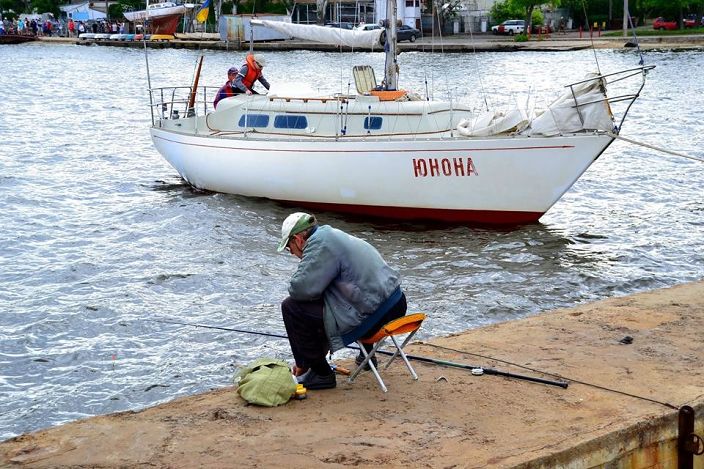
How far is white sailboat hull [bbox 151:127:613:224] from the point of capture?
60.4ft

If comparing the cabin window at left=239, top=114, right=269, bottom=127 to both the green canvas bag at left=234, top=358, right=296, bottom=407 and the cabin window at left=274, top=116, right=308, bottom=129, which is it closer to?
the cabin window at left=274, top=116, right=308, bottom=129

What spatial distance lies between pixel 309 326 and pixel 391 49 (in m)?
13.8

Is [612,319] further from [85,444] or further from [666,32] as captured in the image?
[666,32]

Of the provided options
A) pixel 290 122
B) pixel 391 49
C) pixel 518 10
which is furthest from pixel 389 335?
pixel 518 10

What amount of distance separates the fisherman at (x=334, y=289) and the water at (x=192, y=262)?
12.3 feet

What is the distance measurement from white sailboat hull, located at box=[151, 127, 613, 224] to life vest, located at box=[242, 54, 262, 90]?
1678 mm

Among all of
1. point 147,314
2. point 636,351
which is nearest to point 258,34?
point 147,314

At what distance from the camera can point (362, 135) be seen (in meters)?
19.8

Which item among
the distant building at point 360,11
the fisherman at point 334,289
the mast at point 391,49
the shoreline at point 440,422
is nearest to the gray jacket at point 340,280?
the fisherman at point 334,289

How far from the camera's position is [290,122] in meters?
20.8

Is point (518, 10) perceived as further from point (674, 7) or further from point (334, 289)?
point (334, 289)

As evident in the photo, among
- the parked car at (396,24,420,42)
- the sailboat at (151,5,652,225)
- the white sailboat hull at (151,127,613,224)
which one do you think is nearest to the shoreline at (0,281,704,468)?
the sailboat at (151,5,652,225)

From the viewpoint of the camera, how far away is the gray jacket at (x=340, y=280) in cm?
761

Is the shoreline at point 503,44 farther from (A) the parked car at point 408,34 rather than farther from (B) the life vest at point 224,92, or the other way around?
(B) the life vest at point 224,92
